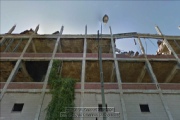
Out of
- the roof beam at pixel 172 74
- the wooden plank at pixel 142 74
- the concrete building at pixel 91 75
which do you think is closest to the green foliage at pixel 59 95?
the concrete building at pixel 91 75

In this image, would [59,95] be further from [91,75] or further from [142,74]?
[142,74]

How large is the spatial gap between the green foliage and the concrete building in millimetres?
496

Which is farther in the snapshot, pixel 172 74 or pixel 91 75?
pixel 91 75

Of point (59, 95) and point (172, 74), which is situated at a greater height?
point (172, 74)

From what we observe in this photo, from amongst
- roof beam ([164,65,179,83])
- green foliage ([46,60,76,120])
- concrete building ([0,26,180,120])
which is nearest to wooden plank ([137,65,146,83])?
concrete building ([0,26,180,120])

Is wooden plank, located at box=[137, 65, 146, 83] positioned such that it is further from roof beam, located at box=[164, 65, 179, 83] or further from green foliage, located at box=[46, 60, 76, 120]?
green foliage, located at box=[46, 60, 76, 120]

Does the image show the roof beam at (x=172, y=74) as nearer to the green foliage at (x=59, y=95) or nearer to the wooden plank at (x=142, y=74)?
the wooden plank at (x=142, y=74)

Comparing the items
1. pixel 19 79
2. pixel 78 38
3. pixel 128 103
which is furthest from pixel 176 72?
pixel 19 79

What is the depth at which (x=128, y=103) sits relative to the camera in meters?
13.2

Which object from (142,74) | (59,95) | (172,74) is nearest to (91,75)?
(142,74)

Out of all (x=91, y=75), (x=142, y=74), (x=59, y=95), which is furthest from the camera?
(x=91, y=75)

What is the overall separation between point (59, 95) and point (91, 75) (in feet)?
19.4

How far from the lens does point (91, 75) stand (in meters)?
18.2

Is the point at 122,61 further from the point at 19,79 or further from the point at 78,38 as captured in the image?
the point at 19,79
